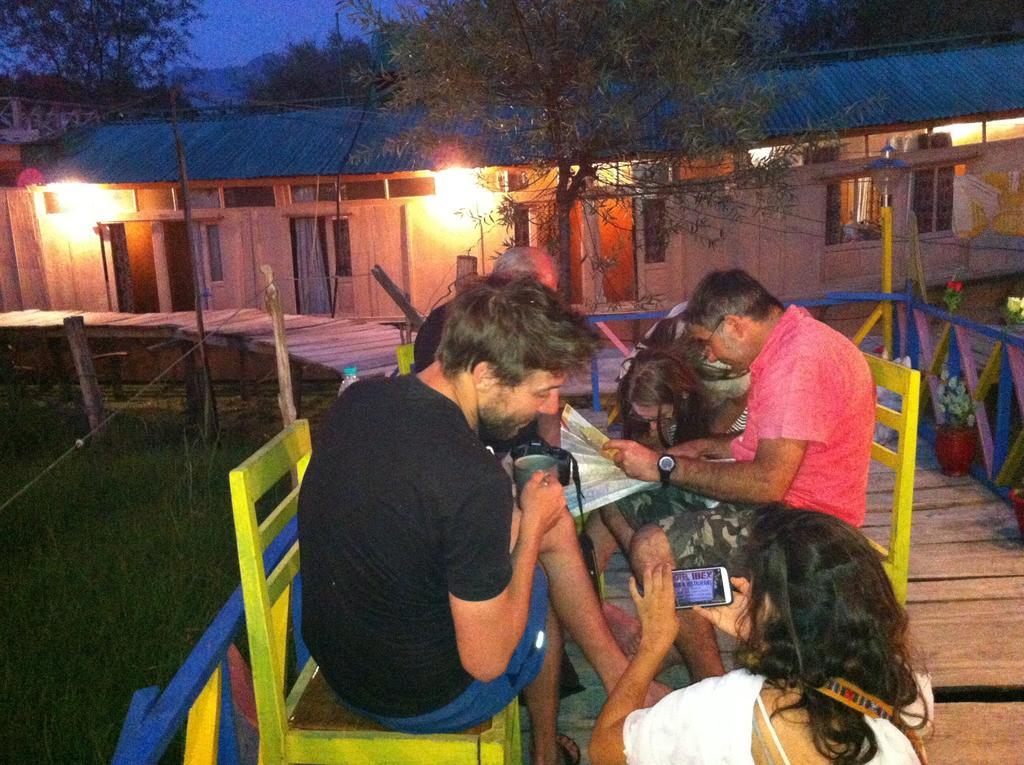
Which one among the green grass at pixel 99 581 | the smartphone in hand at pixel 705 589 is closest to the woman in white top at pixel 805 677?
the smartphone in hand at pixel 705 589

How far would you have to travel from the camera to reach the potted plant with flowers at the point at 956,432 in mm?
4539

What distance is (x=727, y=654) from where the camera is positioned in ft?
10.0

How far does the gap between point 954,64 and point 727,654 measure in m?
13.6

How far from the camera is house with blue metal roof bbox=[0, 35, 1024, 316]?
12156mm

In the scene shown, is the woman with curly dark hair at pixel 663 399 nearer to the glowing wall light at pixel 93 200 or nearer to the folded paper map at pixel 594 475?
the folded paper map at pixel 594 475

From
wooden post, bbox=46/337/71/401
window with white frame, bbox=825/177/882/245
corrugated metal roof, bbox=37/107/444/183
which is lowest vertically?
wooden post, bbox=46/337/71/401

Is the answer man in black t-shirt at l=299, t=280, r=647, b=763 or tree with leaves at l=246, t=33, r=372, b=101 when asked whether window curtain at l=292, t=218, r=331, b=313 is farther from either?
man in black t-shirt at l=299, t=280, r=647, b=763

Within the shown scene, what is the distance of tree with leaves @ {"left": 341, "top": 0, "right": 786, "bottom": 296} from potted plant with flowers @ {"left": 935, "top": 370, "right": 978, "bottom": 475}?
256 centimetres

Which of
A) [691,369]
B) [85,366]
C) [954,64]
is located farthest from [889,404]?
[954,64]

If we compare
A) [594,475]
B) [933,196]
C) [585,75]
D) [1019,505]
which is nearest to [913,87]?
[933,196]

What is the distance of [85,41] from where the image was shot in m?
25.8

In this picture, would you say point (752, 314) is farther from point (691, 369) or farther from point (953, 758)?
point (953, 758)

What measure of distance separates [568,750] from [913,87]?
43.1 ft

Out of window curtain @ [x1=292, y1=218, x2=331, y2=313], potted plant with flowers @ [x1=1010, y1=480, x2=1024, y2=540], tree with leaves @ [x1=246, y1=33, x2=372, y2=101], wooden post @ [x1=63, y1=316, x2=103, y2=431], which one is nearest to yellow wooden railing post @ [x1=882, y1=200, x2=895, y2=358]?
potted plant with flowers @ [x1=1010, y1=480, x2=1024, y2=540]
